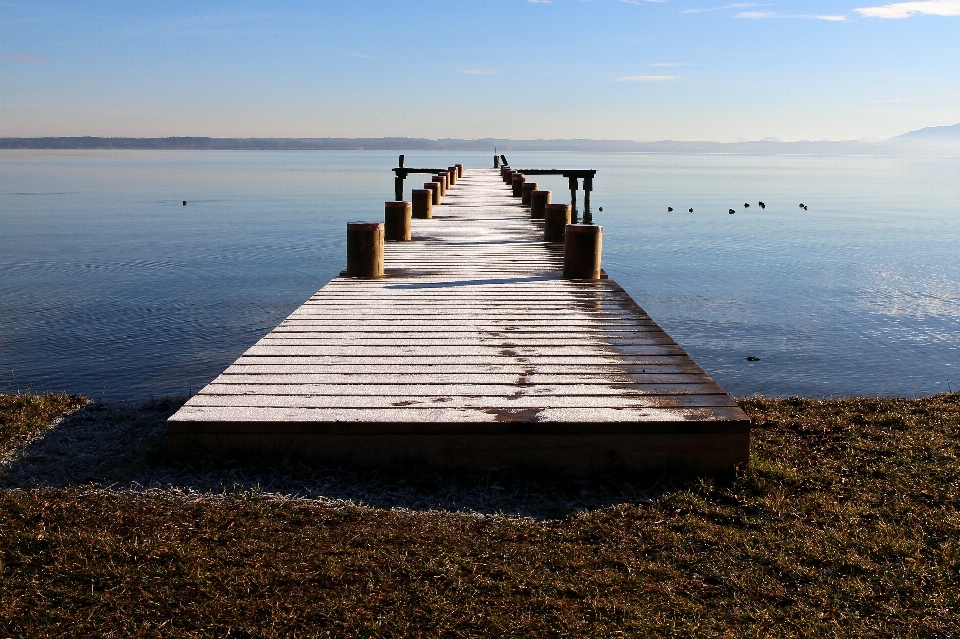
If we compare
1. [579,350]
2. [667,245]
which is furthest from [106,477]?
[667,245]

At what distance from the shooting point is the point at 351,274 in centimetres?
1087

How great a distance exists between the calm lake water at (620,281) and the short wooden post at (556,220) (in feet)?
10.6

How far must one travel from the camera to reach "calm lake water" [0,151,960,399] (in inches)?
587

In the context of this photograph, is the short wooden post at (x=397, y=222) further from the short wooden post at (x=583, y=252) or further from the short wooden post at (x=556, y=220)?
the short wooden post at (x=583, y=252)

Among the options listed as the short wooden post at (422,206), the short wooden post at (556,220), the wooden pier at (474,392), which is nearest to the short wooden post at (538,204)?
the short wooden post at (422,206)

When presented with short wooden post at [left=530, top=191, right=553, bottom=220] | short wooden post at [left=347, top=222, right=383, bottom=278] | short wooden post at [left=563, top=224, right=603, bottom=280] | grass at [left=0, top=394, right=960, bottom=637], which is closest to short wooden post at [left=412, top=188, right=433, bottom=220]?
short wooden post at [left=530, top=191, right=553, bottom=220]

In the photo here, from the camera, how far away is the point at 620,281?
86.0 ft

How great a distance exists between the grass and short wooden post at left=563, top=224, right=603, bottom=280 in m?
5.16

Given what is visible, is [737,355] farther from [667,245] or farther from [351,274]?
[667,245]

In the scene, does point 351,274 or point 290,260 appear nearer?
point 351,274

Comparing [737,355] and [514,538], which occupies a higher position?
[514,538]

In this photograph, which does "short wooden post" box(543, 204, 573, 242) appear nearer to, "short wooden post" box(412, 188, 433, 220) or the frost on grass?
"short wooden post" box(412, 188, 433, 220)

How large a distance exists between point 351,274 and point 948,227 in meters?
40.8

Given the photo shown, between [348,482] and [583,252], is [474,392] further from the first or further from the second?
[583,252]
